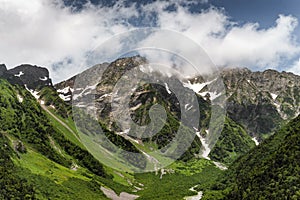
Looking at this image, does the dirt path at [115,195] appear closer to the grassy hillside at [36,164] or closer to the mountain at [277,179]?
the grassy hillside at [36,164]

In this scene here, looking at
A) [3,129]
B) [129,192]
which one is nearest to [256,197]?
[129,192]

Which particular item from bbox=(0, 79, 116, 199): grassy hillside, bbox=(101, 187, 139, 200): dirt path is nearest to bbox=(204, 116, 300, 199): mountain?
bbox=(101, 187, 139, 200): dirt path

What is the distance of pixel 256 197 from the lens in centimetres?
9519

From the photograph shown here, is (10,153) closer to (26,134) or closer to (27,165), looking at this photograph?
(27,165)

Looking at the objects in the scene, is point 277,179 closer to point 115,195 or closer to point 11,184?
point 11,184

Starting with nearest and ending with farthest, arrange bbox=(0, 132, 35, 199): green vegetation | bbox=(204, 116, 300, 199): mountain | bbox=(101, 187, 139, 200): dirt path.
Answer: bbox=(204, 116, 300, 199): mountain < bbox=(0, 132, 35, 199): green vegetation < bbox=(101, 187, 139, 200): dirt path

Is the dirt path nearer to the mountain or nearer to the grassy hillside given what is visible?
the grassy hillside

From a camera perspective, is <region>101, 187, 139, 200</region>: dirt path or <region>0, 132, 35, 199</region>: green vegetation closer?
<region>0, 132, 35, 199</region>: green vegetation

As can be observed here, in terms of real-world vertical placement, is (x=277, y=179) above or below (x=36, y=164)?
above

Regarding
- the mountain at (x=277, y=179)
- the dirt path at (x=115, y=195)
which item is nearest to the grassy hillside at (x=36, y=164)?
the dirt path at (x=115, y=195)

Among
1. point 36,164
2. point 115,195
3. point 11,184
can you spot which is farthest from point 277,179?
point 36,164

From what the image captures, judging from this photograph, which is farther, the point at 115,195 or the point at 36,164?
the point at 115,195

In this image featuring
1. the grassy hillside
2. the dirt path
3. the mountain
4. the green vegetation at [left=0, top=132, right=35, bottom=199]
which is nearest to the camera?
the mountain

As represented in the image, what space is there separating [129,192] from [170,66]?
370 feet
